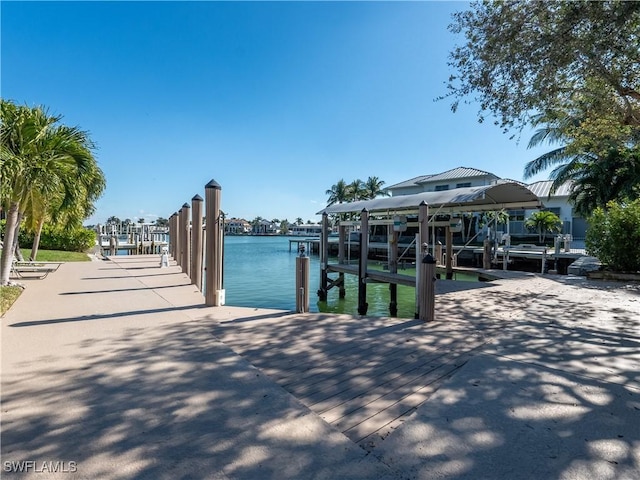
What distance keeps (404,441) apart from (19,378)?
11.3 ft

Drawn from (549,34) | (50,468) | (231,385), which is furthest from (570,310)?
(50,468)

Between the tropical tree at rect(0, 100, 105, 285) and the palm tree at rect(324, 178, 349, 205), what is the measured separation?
45107 mm

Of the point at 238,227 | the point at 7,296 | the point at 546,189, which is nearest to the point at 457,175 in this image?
the point at 546,189

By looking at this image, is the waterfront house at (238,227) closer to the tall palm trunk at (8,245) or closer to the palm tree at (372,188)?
the palm tree at (372,188)

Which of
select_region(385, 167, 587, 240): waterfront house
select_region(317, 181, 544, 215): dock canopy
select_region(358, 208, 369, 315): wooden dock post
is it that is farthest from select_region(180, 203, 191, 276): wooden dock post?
select_region(385, 167, 587, 240): waterfront house

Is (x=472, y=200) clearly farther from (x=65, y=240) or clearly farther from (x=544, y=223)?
(x=65, y=240)

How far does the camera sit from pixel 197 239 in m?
8.31

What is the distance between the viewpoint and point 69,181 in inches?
310

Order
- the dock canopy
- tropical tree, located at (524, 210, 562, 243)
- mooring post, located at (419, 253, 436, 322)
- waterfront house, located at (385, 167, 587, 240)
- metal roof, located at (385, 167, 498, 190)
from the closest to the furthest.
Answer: mooring post, located at (419, 253, 436, 322) < the dock canopy < tropical tree, located at (524, 210, 562, 243) < waterfront house, located at (385, 167, 587, 240) < metal roof, located at (385, 167, 498, 190)

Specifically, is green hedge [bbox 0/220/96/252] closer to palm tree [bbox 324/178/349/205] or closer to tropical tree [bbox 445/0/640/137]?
tropical tree [bbox 445/0/640/137]

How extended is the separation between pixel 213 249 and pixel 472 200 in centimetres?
665

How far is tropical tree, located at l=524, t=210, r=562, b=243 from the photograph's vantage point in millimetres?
27094

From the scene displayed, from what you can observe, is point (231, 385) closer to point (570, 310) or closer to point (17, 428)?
point (17, 428)

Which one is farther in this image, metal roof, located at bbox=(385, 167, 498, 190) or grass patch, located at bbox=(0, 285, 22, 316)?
metal roof, located at bbox=(385, 167, 498, 190)
